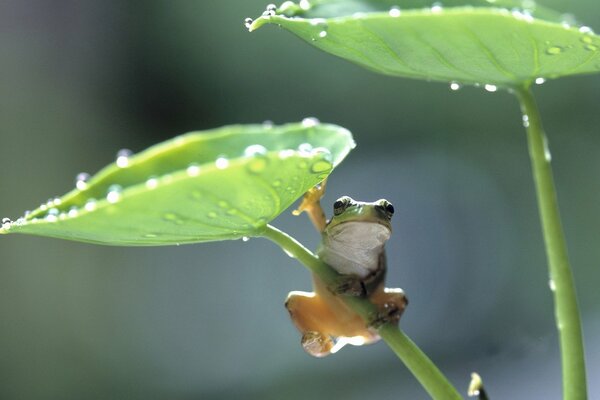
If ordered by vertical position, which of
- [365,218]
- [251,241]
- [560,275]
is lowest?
[560,275]

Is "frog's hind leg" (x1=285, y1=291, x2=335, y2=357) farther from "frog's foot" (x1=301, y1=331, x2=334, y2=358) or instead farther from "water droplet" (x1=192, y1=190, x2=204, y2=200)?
"water droplet" (x1=192, y1=190, x2=204, y2=200)

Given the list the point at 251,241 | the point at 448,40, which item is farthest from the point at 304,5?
the point at 251,241

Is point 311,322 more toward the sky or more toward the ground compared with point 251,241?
more toward the ground

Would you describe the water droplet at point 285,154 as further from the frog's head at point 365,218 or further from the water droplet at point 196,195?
the frog's head at point 365,218

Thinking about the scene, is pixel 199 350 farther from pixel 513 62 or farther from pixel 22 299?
pixel 513 62

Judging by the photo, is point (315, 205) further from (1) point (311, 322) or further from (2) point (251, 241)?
(2) point (251, 241)

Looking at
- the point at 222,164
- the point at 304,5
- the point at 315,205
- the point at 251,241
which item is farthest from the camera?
the point at 251,241

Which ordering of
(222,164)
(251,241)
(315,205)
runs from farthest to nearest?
(251,241)
(315,205)
(222,164)

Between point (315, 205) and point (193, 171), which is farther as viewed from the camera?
point (315, 205)
